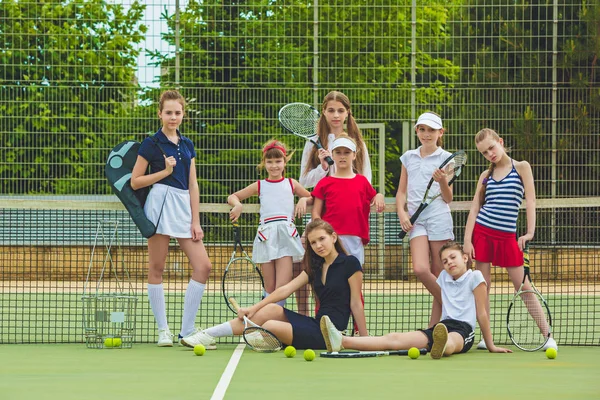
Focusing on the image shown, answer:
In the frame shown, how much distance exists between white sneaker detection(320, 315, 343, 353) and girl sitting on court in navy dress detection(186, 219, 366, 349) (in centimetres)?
32

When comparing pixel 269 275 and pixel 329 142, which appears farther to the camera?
pixel 329 142

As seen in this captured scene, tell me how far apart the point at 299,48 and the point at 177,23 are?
1464mm

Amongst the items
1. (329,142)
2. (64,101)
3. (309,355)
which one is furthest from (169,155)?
(64,101)

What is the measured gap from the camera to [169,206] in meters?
7.18

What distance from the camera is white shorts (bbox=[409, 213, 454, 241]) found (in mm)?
7219

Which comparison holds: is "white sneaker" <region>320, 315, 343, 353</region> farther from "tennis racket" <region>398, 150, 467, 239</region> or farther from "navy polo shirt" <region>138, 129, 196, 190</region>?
"navy polo shirt" <region>138, 129, 196, 190</region>

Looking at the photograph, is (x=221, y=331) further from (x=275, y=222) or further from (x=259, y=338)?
(x=275, y=222)

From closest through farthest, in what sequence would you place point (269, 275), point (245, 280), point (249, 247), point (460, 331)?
1. point (460, 331)
2. point (269, 275)
3. point (245, 280)
4. point (249, 247)

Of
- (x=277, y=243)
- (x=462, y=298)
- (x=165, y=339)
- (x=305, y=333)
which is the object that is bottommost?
(x=165, y=339)

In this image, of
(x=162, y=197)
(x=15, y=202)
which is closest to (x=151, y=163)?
(x=162, y=197)

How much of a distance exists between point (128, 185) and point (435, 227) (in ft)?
6.44

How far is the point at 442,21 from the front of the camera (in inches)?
541

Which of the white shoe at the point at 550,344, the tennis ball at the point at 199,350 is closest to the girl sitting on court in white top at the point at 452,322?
the white shoe at the point at 550,344

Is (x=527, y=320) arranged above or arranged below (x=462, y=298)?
below
